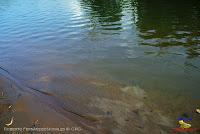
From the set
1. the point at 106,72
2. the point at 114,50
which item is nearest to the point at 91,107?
the point at 106,72

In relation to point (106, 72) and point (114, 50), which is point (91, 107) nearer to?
point (106, 72)

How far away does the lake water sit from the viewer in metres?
8.58

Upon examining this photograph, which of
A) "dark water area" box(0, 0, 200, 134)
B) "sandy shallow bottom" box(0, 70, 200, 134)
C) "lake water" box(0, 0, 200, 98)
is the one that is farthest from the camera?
"lake water" box(0, 0, 200, 98)

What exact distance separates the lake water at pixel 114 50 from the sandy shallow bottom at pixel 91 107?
0.56 metres

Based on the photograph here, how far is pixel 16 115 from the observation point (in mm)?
6215

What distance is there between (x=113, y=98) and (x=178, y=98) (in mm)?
2066

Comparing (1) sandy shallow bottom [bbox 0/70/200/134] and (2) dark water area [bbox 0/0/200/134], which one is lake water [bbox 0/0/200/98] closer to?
(2) dark water area [bbox 0/0/200/134]

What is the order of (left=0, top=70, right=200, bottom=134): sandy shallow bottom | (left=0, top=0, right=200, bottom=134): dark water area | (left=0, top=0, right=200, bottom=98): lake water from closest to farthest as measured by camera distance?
(left=0, top=70, right=200, bottom=134): sandy shallow bottom, (left=0, top=0, right=200, bottom=134): dark water area, (left=0, top=0, right=200, bottom=98): lake water

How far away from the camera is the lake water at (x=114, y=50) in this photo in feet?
28.1

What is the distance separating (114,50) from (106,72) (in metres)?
2.49

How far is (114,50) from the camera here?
11320mm

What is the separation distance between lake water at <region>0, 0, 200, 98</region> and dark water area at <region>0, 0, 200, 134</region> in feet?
0.11

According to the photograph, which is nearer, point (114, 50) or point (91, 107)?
point (91, 107)

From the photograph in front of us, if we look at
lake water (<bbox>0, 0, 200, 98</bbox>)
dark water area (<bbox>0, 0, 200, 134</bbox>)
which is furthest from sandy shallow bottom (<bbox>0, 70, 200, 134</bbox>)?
lake water (<bbox>0, 0, 200, 98</bbox>)
